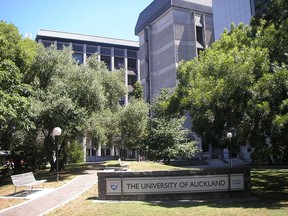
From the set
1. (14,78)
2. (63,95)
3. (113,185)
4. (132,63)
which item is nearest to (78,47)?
(132,63)

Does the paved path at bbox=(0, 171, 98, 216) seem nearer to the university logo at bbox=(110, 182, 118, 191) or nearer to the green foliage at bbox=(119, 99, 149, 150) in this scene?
the university logo at bbox=(110, 182, 118, 191)

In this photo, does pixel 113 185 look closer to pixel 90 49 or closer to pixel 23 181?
pixel 23 181

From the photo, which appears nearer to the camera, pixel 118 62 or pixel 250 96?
pixel 250 96

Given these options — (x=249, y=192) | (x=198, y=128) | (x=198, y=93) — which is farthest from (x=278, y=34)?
(x=249, y=192)

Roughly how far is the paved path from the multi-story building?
4916cm

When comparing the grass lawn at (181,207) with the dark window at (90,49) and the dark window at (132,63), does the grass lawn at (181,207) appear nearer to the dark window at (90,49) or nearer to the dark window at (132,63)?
the dark window at (90,49)

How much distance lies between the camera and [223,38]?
59.0 ft

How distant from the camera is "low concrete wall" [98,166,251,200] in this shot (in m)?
11.9

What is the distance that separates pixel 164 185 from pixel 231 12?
42.2m

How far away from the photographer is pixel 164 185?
38.9ft

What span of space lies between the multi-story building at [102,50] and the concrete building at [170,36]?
26.7 ft

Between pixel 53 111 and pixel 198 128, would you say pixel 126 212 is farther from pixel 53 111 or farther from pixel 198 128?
pixel 53 111

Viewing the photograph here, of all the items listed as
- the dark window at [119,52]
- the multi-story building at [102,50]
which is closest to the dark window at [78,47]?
the multi-story building at [102,50]

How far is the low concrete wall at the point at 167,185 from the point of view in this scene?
1185 centimetres
